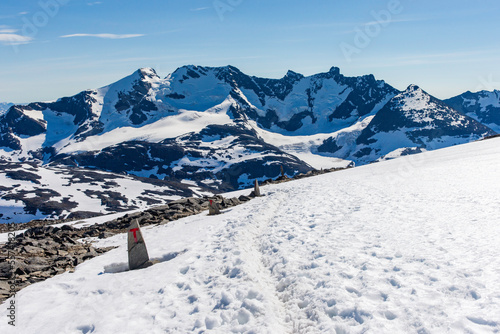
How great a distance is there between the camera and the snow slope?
9.22m

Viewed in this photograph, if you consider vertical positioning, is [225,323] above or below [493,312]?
below

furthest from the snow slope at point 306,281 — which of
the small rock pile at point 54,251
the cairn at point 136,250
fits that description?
the small rock pile at point 54,251

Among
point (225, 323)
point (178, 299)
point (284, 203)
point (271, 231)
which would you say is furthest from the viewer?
point (284, 203)

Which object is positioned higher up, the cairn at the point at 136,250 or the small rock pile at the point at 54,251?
the cairn at the point at 136,250

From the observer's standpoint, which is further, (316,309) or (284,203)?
(284,203)

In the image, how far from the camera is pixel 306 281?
11750 millimetres

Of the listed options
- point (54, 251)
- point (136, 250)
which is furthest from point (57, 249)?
point (136, 250)

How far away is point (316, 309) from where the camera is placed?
991cm

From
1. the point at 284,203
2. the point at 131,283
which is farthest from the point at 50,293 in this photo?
the point at 284,203

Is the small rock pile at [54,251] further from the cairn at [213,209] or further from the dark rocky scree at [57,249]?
the cairn at [213,209]

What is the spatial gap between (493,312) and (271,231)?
469 inches

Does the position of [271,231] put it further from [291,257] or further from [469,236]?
[469,236]

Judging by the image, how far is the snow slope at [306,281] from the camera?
922 cm

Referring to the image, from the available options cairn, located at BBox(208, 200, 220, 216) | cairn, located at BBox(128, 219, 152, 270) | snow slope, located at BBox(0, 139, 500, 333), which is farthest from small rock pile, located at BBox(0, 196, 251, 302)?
cairn, located at BBox(208, 200, 220, 216)
